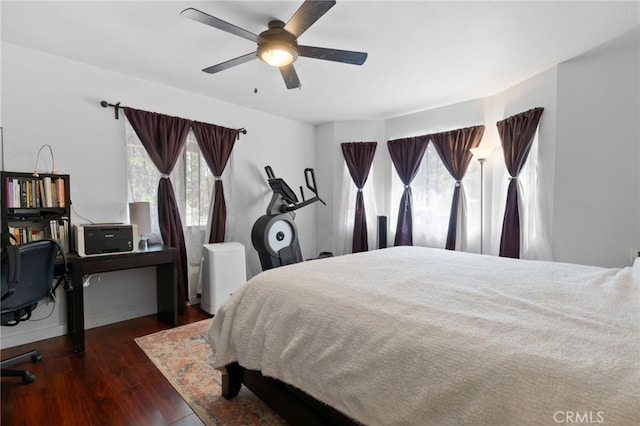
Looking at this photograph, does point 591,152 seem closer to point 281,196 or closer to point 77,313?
point 281,196

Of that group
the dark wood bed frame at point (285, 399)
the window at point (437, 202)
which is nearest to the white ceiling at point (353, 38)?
the window at point (437, 202)

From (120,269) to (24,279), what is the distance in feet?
2.15

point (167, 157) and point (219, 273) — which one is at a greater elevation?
point (167, 157)

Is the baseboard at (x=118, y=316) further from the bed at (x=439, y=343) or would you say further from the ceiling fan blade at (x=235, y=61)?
the ceiling fan blade at (x=235, y=61)

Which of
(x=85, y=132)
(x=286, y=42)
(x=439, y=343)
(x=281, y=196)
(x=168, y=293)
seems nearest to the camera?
(x=439, y=343)

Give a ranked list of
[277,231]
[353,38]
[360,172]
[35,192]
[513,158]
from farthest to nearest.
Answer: [360,172]
[277,231]
[513,158]
[35,192]
[353,38]

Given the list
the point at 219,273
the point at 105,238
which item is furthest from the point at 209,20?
the point at 219,273

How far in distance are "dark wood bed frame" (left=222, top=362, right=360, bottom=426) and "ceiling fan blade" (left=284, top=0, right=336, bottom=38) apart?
1.93 meters

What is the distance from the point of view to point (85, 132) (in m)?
2.74

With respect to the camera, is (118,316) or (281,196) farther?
(281,196)

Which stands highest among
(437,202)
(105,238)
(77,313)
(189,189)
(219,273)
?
(189,189)

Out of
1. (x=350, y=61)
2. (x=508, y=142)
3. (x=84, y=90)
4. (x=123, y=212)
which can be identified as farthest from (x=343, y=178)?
(x=84, y=90)

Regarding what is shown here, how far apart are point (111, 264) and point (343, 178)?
3.11 m

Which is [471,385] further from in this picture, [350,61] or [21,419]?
[21,419]
